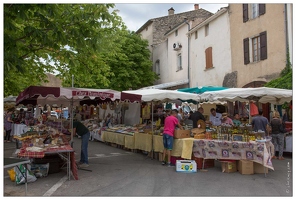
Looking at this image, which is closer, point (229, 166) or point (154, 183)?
point (154, 183)

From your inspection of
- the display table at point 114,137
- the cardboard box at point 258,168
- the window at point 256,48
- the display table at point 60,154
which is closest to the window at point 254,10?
the window at point 256,48

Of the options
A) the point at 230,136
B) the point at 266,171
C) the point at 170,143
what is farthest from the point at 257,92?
the point at 170,143

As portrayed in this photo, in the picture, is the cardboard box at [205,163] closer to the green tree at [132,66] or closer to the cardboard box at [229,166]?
the cardboard box at [229,166]

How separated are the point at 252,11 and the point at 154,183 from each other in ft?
45.7

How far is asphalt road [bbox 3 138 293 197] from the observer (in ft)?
20.0

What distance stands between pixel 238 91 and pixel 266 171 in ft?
9.15

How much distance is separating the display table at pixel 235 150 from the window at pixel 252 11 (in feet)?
35.2

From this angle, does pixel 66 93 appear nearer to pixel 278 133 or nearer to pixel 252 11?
pixel 278 133

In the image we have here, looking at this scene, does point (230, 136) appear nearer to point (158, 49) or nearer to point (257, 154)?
point (257, 154)

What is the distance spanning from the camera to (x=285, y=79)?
14375mm

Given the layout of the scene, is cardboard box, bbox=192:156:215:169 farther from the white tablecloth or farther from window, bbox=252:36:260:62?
the white tablecloth

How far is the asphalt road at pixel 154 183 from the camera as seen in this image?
608cm

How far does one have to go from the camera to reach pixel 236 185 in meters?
6.71

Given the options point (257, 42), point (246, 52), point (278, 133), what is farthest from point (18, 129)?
point (257, 42)
